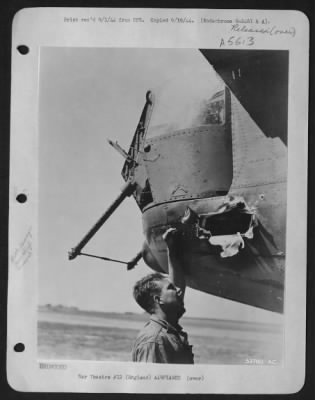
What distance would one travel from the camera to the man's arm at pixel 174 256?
0.71 m

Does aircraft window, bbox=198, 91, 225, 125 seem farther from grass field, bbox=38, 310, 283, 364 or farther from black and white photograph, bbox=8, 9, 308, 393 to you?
grass field, bbox=38, 310, 283, 364

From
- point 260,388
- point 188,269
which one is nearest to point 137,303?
point 188,269

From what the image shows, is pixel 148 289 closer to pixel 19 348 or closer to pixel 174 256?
pixel 174 256

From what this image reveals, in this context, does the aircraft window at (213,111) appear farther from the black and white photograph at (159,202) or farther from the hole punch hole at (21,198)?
the hole punch hole at (21,198)

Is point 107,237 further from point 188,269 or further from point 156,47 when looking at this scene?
point 156,47

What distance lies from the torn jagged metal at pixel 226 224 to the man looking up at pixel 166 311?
28 millimetres

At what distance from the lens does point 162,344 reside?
71cm

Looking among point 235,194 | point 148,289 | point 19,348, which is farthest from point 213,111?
point 19,348

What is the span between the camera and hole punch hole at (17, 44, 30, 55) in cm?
72

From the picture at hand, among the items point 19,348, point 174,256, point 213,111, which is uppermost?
point 213,111

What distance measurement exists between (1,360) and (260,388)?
0.37 m

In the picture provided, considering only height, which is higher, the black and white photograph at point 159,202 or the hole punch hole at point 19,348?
the black and white photograph at point 159,202

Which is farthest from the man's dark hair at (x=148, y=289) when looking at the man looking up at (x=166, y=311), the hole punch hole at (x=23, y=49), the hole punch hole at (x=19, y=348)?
the hole punch hole at (x=23, y=49)

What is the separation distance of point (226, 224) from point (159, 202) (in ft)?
0.32
